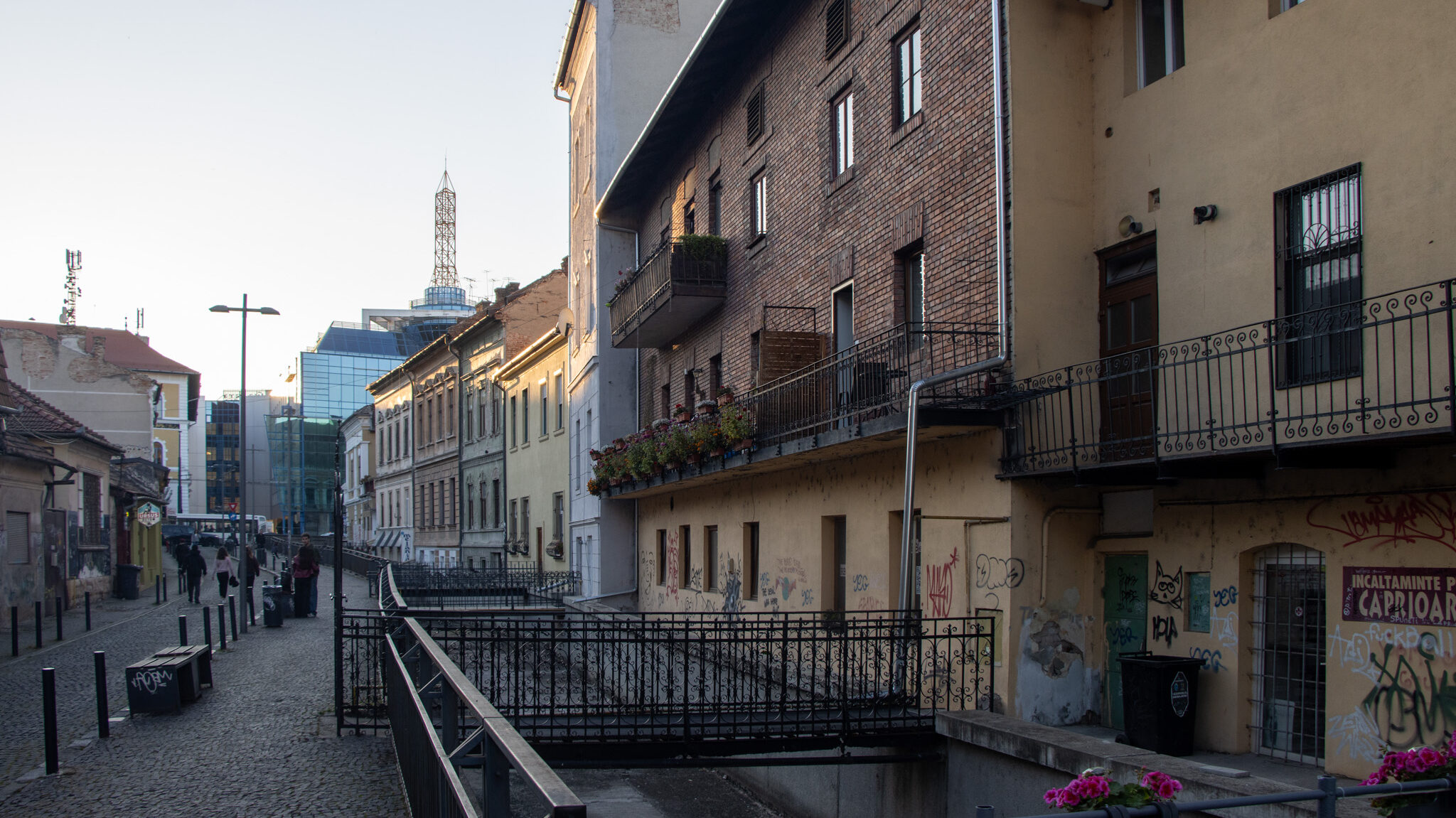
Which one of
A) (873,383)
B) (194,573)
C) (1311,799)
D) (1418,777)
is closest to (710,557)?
(873,383)

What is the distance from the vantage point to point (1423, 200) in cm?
774

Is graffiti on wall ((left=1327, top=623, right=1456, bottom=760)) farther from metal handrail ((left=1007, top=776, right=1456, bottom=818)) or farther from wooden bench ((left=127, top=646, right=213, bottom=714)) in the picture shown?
wooden bench ((left=127, top=646, right=213, bottom=714))

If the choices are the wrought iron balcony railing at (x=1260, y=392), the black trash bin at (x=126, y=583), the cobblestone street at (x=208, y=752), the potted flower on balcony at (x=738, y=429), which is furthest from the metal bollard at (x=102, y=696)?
the black trash bin at (x=126, y=583)

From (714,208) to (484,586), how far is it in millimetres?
11861

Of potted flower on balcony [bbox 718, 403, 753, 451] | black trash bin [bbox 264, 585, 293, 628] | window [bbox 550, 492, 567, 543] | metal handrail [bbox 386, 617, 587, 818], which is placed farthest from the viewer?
window [bbox 550, 492, 567, 543]

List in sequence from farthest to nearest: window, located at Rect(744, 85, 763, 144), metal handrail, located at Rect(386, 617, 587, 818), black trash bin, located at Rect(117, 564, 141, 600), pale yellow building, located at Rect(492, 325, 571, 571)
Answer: black trash bin, located at Rect(117, 564, 141, 600) → pale yellow building, located at Rect(492, 325, 571, 571) → window, located at Rect(744, 85, 763, 144) → metal handrail, located at Rect(386, 617, 587, 818)

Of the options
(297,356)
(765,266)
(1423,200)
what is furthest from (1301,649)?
(297,356)

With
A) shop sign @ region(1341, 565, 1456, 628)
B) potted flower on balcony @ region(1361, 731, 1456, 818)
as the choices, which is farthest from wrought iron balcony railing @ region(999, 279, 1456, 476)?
potted flower on balcony @ region(1361, 731, 1456, 818)

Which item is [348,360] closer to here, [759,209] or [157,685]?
[759,209]

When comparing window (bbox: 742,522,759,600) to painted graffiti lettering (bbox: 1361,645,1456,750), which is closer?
painted graffiti lettering (bbox: 1361,645,1456,750)

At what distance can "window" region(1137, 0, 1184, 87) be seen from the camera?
33.9 ft

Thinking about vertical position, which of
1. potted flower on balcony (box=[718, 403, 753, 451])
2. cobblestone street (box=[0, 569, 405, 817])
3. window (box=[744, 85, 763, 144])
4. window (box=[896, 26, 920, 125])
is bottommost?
cobblestone street (box=[0, 569, 405, 817])

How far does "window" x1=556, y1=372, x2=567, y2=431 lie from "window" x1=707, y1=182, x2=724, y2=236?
1230 centimetres

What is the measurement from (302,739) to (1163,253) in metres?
8.99
